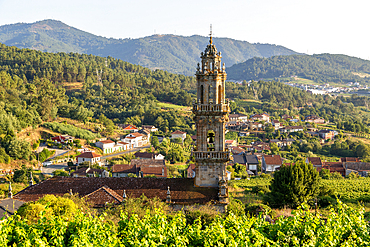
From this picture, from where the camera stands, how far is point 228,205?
947 inches

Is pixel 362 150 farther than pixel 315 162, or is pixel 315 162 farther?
pixel 362 150

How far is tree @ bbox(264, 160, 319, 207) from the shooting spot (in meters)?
31.8

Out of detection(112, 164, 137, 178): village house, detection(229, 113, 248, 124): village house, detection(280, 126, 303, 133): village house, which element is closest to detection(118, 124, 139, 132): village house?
detection(229, 113, 248, 124): village house

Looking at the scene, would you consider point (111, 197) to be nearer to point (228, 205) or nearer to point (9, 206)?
point (9, 206)

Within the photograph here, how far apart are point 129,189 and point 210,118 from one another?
8471mm

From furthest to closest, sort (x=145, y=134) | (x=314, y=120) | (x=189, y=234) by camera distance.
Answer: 1. (x=314, y=120)
2. (x=145, y=134)
3. (x=189, y=234)

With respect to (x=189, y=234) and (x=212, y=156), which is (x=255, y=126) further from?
(x=189, y=234)

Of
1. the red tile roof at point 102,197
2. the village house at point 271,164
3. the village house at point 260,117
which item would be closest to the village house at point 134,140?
the village house at point 271,164

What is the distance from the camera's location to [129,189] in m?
24.8

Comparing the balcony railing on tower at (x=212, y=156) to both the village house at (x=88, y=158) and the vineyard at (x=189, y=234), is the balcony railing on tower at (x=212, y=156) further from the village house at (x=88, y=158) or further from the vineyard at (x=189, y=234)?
the village house at (x=88, y=158)

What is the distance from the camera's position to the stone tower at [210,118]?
24.8 m

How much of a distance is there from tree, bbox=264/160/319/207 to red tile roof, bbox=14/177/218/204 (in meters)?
11.0

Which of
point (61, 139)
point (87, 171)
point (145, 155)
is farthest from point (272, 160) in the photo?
point (61, 139)

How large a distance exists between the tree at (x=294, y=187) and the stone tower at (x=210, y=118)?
10.6 meters
